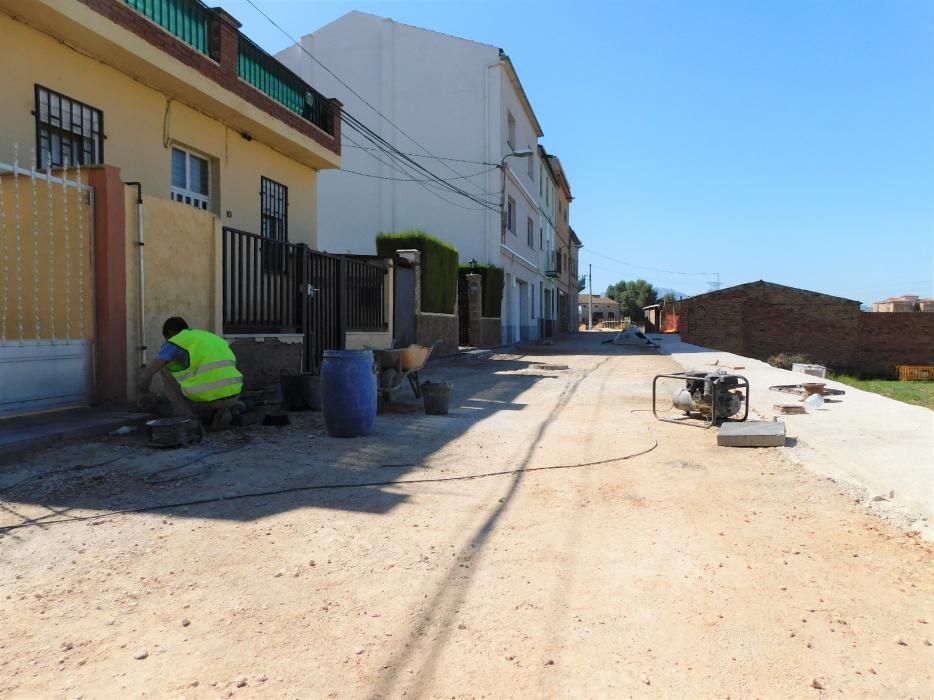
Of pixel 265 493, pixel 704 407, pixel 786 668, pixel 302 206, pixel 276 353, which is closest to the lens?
pixel 786 668

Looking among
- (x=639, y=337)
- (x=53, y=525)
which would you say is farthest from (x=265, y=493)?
(x=639, y=337)

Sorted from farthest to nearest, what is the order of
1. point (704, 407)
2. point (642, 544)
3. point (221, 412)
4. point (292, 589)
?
point (704, 407) → point (221, 412) → point (642, 544) → point (292, 589)

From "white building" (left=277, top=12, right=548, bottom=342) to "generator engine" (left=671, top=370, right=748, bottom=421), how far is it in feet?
59.2

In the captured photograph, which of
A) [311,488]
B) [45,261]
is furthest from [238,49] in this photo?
[311,488]

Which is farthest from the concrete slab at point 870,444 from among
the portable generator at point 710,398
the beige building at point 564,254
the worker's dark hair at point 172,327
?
the beige building at point 564,254

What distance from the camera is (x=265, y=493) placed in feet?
15.4

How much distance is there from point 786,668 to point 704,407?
A: 5590 mm

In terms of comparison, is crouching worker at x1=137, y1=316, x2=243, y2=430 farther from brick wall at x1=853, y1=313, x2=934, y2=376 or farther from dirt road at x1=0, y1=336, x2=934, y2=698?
brick wall at x1=853, y1=313, x2=934, y2=376

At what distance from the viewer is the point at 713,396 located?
24.3ft

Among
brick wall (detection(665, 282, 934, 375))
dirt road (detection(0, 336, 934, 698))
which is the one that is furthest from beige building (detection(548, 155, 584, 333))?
dirt road (detection(0, 336, 934, 698))

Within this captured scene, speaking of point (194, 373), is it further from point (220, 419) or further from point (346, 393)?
point (346, 393)

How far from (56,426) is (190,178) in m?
6.62

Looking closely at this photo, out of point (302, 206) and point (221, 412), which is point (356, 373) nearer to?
point (221, 412)

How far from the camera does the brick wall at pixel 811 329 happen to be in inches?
1372
